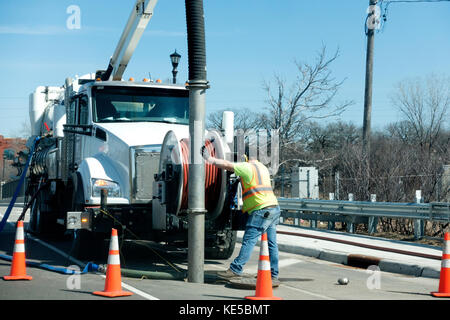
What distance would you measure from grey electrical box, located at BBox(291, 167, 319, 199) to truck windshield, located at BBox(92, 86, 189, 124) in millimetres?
8585

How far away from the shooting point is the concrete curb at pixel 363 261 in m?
10.1

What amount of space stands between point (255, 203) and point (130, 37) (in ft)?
18.2

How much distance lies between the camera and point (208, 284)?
856 centimetres

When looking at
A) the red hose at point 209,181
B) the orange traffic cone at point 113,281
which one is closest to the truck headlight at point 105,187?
the red hose at point 209,181

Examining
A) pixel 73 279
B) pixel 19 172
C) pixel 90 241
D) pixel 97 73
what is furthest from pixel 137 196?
pixel 19 172

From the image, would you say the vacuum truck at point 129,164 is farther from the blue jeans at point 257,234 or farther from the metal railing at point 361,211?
the metal railing at point 361,211

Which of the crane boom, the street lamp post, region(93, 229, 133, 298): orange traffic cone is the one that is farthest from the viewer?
the street lamp post

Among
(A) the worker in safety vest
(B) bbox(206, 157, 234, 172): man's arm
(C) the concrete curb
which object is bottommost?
(C) the concrete curb

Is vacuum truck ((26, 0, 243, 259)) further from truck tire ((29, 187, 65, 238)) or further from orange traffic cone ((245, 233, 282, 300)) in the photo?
orange traffic cone ((245, 233, 282, 300))

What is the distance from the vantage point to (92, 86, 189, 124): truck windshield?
11195 millimetres

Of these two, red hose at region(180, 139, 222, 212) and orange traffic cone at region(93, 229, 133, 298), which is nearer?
orange traffic cone at region(93, 229, 133, 298)

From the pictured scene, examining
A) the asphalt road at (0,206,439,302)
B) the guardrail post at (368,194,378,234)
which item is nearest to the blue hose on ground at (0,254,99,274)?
the asphalt road at (0,206,439,302)
